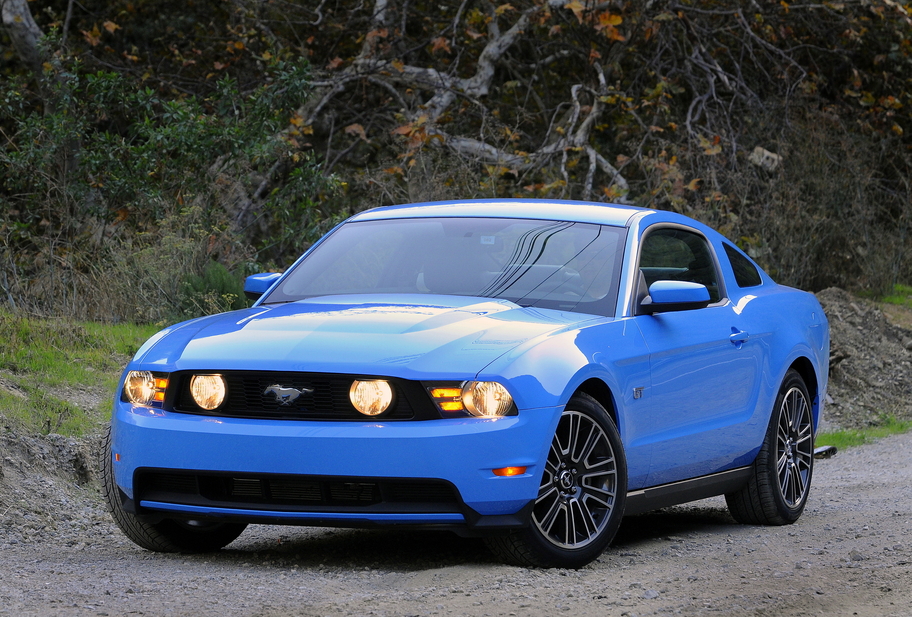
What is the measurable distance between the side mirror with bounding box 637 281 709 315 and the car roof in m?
0.61

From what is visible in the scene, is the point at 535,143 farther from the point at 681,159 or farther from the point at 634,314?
the point at 634,314

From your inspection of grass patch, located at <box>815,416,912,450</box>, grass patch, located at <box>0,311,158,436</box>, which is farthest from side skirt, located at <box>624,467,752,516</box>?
grass patch, located at <box>815,416,912,450</box>

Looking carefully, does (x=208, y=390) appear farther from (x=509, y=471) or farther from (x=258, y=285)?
(x=258, y=285)

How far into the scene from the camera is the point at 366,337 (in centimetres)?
543

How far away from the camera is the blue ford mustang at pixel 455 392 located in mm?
5195

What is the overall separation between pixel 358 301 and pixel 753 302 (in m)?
2.48

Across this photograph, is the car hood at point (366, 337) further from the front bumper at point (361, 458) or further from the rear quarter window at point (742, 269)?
the rear quarter window at point (742, 269)

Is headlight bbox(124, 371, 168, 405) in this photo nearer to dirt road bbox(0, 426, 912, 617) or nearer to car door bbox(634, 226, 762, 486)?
dirt road bbox(0, 426, 912, 617)

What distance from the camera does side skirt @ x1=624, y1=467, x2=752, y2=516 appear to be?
20.2ft

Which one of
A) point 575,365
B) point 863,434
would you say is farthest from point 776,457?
point 863,434

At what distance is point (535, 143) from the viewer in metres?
20.0

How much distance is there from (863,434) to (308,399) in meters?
9.04

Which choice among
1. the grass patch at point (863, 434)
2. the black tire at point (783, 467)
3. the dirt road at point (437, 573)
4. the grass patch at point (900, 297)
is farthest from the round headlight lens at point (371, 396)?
the grass patch at point (900, 297)

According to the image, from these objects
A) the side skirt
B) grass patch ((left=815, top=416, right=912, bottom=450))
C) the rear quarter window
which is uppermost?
the rear quarter window
